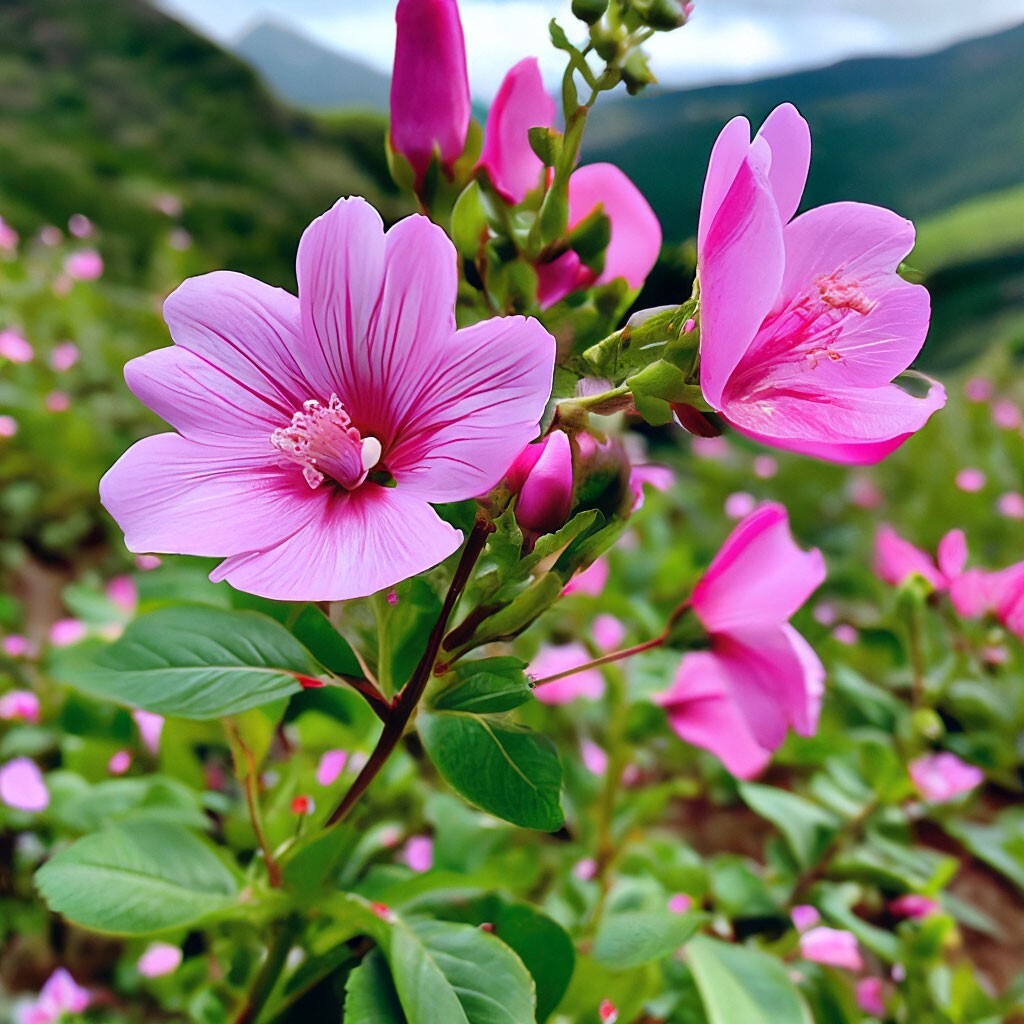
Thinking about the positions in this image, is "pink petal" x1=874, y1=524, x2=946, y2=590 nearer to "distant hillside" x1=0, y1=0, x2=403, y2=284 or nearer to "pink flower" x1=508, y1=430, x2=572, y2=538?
"pink flower" x1=508, y1=430, x2=572, y2=538

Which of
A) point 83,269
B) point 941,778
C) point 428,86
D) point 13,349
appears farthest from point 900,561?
point 83,269

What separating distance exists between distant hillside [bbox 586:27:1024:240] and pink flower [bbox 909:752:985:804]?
40.7 inches

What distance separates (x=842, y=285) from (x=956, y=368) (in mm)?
2011

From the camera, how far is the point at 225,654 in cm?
32

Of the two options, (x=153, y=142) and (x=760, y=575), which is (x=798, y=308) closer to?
(x=760, y=575)

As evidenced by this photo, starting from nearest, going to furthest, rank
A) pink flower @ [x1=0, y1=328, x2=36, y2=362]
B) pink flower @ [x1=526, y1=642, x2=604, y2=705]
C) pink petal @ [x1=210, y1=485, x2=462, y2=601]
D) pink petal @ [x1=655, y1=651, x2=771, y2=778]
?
pink petal @ [x1=210, y1=485, x2=462, y2=601], pink petal @ [x1=655, y1=651, x2=771, y2=778], pink flower @ [x1=526, y1=642, x2=604, y2=705], pink flower @ [x1=0, y1=328, x2=36, y2=362]

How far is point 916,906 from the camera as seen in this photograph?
544mm

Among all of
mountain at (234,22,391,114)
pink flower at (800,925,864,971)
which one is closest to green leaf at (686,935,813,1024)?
pink flower at (800,925,864,971)

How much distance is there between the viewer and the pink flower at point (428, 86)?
1.01ft

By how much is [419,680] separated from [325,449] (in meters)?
0.08

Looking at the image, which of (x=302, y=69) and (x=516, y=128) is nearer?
(x=516, y=128)

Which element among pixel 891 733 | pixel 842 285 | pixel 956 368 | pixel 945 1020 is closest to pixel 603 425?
pixel 842 285

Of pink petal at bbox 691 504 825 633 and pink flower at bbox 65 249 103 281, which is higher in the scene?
pink petal at bbox 691 504 825 633

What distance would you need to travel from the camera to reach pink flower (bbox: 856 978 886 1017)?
55 centimetres
